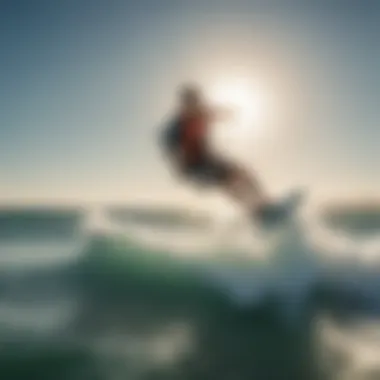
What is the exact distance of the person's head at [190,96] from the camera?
1397mm

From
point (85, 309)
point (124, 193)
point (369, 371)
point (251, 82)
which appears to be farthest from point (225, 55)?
point (369, 371)

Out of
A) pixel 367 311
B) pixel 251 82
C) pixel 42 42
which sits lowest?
pixel 367 311

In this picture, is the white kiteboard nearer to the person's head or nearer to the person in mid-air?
the person in mid-air

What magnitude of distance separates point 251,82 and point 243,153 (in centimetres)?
15

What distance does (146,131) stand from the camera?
1408 mm

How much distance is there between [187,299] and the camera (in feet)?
4.55

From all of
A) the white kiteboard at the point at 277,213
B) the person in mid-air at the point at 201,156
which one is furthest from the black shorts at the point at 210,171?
the white kiteboard at the point at 277,213

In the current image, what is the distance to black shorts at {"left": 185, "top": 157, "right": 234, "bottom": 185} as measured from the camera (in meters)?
1.40

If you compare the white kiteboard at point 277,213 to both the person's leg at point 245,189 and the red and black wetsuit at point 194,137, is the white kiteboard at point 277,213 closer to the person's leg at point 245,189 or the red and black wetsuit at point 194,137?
the person's leg at point 245,189

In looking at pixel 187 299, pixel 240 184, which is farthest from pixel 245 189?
pixel 187 299

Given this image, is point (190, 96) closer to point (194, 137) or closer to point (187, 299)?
point (194, 137)

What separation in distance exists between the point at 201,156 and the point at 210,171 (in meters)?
0.04

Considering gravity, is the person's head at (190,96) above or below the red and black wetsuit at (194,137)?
above

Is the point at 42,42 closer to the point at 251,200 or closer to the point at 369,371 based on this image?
the point at 251,200
